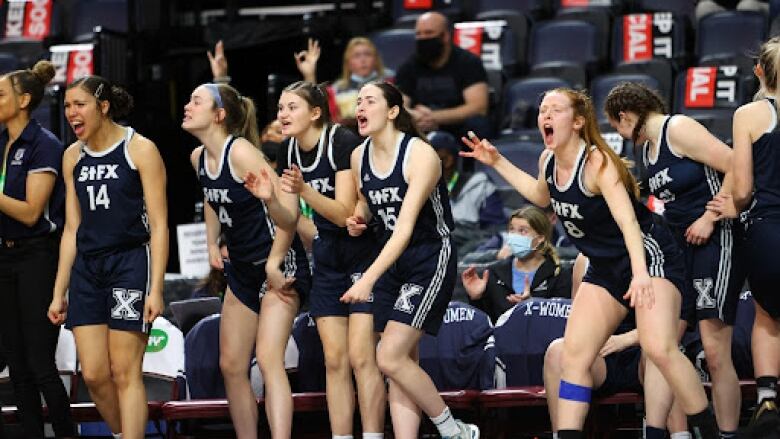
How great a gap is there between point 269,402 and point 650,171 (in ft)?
6.26

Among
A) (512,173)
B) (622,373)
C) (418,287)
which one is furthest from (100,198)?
(622,373)

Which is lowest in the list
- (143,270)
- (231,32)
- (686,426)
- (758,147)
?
(686,426)

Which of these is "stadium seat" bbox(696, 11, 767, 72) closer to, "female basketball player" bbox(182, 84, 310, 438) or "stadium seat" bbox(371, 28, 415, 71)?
"stadium seat" bbox(371, 28, 415, 71)

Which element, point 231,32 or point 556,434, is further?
point 231,32

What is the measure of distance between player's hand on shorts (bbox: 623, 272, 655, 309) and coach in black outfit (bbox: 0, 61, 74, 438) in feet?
8.42

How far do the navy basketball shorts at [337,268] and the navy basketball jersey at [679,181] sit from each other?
1.25 m

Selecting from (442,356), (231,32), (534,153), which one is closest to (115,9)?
(231,32)

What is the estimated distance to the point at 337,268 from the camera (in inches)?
253

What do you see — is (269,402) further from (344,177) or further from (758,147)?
(758,147)

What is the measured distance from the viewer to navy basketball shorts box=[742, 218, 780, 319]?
234 inches

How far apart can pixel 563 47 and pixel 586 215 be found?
5.08m

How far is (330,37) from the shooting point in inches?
446

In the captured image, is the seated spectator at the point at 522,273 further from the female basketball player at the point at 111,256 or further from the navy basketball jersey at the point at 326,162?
the female basketball player at the point at 111,256

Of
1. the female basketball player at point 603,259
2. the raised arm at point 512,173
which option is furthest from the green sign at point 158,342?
the female basketball player at point 603,259
